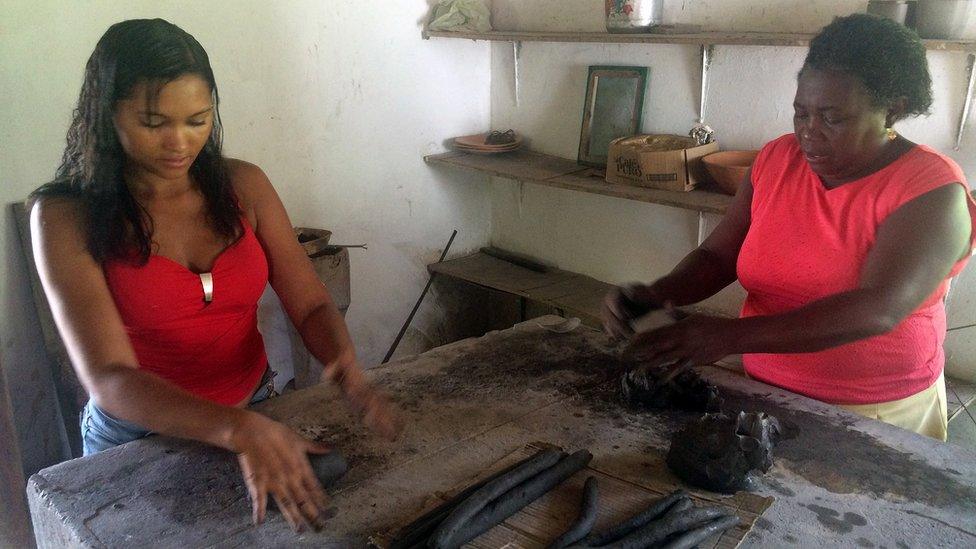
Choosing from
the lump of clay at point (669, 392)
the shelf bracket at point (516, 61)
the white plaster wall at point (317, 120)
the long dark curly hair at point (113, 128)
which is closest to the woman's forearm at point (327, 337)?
the long dark curly hair at point (113, 128)

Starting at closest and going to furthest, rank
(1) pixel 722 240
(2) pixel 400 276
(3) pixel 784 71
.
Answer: (1) pixel 722 240
(3) pixel 784 71
(2) pixel 400 276

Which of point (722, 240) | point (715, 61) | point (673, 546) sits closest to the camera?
point (673, 546)

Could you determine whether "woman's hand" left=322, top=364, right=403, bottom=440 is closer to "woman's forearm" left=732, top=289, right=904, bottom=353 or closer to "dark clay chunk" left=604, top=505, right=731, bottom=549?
"dark clay chunk" left=604, top=505, right=731, bottom=549

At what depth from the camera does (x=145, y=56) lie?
155cm

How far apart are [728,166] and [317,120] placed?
1856 mm

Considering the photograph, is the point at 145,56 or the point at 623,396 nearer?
the point at 145,56

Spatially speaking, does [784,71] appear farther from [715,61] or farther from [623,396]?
[623,396]

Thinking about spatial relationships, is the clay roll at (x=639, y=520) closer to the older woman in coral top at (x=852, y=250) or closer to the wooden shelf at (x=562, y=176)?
the older woman in coral top at (x=852, y=250)

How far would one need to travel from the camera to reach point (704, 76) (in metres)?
3.24

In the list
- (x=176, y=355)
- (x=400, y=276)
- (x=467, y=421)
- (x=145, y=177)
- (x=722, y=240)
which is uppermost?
(x=145, y=177)

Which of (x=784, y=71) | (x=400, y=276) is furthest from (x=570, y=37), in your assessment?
(x=400, y=276)

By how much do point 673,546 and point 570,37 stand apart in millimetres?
2704

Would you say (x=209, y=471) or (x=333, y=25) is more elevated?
(x=333, y=25)

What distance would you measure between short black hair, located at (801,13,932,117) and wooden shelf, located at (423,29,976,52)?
781mm
